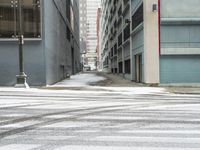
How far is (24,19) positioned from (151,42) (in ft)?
29.1

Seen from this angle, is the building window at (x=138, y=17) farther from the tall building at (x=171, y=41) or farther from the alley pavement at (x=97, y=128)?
the alley pavement at (x=97, y=128)

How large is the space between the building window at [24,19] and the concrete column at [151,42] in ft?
24.6

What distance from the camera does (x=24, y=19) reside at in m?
27.9

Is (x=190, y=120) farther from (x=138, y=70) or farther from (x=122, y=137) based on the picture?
(x=138, y=70)

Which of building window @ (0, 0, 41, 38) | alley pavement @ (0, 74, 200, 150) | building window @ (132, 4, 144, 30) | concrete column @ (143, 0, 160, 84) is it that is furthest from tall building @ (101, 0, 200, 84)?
alley pavement @ (0, 74, 200, 150)

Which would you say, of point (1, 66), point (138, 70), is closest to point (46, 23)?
point (1, 66)

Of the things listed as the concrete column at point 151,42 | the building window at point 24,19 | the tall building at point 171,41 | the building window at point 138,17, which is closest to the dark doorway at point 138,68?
the building window at point 138,17

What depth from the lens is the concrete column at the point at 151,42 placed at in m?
29.3

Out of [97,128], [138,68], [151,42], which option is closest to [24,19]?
[151,42]

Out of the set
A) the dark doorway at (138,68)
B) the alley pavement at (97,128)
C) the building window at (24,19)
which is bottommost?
the alley pavement at (97,128)

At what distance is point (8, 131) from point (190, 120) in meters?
4.61

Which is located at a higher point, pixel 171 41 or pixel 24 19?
pixel 24 19

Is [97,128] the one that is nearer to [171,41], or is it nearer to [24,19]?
[24,19]

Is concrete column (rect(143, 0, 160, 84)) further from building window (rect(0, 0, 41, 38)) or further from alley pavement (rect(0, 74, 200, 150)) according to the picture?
alley pavement (rect(0, 74, 200, 150))
